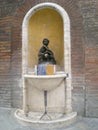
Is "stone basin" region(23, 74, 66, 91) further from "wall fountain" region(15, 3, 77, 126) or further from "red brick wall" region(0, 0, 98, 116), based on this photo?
"red brick wall" region(0, 0, 98, 116)

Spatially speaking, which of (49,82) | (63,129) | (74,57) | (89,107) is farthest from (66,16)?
(63,129)

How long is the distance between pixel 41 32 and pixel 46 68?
1169mm

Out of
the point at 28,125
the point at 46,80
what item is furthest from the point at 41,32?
the point at 28,125

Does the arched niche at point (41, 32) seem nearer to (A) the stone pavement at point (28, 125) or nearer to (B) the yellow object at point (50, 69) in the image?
(B) the yellow object at point (50, 69)

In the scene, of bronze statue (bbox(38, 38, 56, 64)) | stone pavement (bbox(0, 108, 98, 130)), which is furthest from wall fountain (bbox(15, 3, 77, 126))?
stone pavement (bbox(0, 108, 98, 130))

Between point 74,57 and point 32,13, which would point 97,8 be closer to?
point 74,57

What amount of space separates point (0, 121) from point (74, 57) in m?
2.01

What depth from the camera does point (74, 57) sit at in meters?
4.42

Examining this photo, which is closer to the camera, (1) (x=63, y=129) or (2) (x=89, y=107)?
(1) (x=63, y=129)

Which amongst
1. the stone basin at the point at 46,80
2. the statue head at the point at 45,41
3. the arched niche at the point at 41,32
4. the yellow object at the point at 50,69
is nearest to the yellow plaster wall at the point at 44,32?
the arched niche at the point at 41,32

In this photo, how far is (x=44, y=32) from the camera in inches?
195

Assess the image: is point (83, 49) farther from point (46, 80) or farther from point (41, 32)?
point (41, 32)

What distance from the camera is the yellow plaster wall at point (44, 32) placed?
Result: 16.0 ft

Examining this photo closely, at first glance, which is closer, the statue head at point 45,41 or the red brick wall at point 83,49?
the red brick wall at point 83,49
